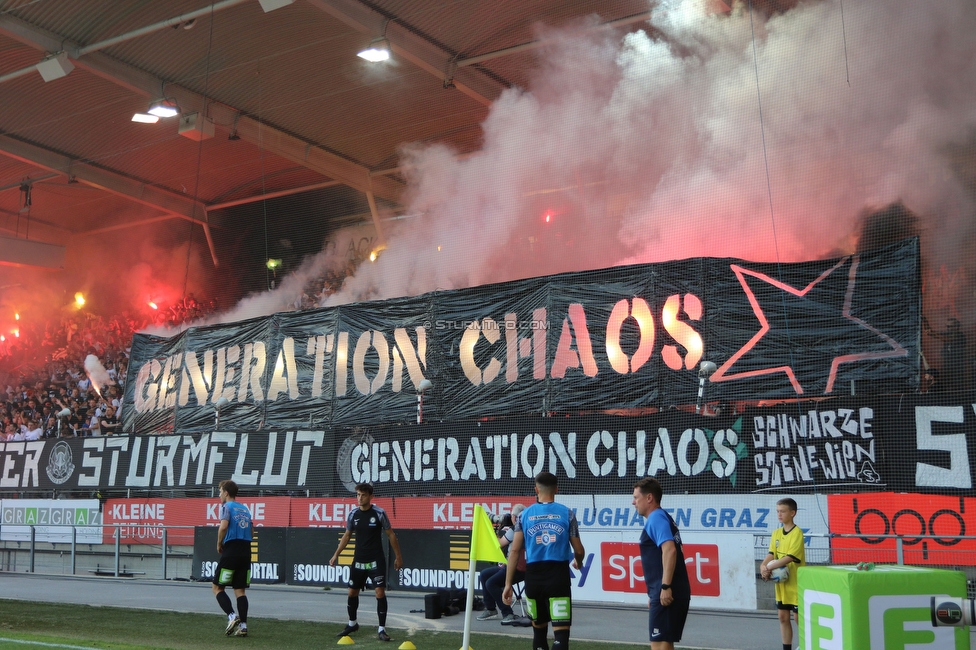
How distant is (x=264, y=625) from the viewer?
425 inches

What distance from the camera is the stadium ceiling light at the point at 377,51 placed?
1931 centimetres

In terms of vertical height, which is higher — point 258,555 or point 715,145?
point 715,145

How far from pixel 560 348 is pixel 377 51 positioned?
7737mm

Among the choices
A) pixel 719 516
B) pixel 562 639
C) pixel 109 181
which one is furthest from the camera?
pixel 109 181

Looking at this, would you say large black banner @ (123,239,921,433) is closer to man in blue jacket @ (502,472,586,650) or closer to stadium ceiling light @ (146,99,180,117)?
stadium ceiling light @ (146,99,180,117)

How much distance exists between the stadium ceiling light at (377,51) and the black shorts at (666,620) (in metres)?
15.3

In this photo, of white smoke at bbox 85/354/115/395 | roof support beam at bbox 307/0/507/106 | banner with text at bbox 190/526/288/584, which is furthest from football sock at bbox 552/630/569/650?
white smoke at bbox 85/354/115/395

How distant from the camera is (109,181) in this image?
28.0 m

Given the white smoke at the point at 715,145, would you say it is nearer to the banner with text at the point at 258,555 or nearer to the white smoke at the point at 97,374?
the banner with text at the point at 258,555

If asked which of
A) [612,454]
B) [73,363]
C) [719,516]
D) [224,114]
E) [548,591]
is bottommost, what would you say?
[548,591]

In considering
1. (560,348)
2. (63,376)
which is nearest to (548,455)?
(560,348)

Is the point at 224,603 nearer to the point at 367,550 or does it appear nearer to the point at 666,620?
the point at 367,550

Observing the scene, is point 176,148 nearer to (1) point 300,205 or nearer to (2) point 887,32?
(1) point 300,205

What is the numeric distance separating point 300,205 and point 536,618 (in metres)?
20.7
